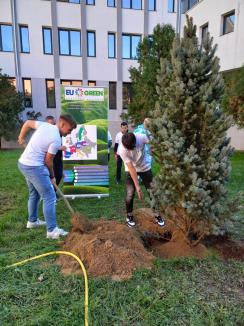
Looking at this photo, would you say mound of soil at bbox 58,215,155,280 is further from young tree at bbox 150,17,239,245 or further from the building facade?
the building facade

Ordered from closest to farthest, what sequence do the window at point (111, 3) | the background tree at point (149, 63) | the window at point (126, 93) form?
the background tree at point (149, 63), the window at point (111, 3), the window at point (126, 93)

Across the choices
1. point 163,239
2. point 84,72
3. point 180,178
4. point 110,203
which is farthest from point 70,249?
point 84,72

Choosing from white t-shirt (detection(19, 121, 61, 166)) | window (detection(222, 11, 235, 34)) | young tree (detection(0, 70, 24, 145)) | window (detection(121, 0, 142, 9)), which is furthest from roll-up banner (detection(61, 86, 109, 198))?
window (detection(121, 0, 142, 9))

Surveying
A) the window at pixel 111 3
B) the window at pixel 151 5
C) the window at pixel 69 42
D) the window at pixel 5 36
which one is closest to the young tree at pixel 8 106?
the window at pixel 5 36

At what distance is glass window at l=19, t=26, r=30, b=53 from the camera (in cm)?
1730

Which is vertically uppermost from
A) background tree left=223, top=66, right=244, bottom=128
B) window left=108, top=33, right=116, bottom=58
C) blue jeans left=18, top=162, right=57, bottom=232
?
window left=108, top=33, right=116, bottom=58

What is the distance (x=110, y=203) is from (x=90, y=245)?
2.65 metres

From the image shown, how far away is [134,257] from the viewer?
294cm

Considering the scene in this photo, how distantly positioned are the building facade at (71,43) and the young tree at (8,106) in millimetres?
1582

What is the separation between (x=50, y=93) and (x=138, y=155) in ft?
52.5

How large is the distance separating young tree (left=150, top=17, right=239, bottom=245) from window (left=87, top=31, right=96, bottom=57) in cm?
1694

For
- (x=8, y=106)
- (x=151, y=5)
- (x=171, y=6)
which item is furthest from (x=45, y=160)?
(x=171, y=6)

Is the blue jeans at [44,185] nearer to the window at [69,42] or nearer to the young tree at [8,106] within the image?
the young tree at [8,106]

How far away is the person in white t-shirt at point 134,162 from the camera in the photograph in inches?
152
